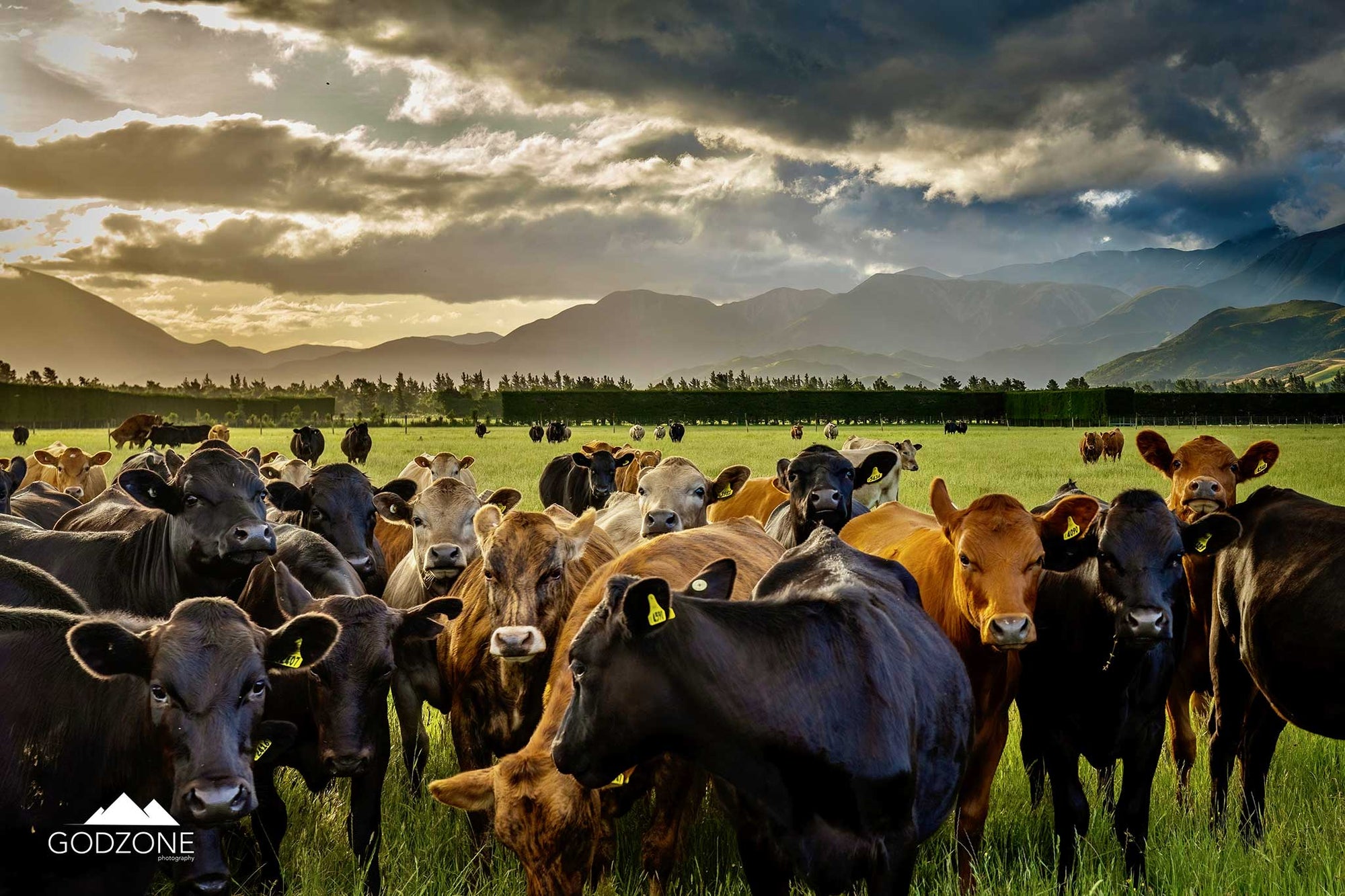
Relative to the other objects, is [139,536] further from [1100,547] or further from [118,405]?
[118,405]

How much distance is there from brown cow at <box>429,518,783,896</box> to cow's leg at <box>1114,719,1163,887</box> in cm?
222

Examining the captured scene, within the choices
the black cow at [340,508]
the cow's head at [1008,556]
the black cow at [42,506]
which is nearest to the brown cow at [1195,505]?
the cow's head at [1008,556]

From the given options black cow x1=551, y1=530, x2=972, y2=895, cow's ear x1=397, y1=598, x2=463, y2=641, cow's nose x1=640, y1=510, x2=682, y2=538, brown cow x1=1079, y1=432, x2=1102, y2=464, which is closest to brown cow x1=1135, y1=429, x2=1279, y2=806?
black cow x1=551, y1=530, x2=972, y2=895

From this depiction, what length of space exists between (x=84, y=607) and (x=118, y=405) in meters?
100

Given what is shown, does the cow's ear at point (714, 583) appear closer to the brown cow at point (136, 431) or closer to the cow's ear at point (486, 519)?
the cow's ear at point (486, 519)

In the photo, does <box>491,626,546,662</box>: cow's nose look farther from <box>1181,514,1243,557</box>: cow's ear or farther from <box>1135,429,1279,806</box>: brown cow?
<box>1135,429,1279,806</box>: brown cow

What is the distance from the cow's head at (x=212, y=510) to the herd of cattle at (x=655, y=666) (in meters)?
0.02

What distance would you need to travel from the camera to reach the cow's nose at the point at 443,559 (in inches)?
247

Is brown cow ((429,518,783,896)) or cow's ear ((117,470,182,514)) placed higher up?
cow's ear ((117,470,182,514))

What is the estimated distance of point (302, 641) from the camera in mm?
3922

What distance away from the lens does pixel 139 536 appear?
19.8 feet

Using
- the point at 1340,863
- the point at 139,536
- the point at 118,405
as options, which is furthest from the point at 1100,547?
the point at 118,405

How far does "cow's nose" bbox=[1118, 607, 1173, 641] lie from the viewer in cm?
435

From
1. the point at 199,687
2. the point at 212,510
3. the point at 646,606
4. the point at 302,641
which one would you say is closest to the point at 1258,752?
the point at 646,606
